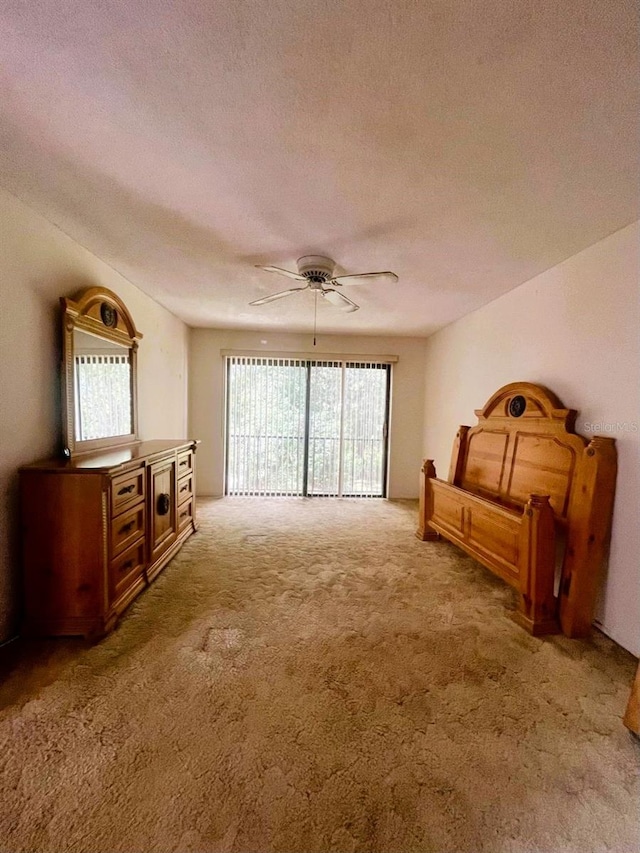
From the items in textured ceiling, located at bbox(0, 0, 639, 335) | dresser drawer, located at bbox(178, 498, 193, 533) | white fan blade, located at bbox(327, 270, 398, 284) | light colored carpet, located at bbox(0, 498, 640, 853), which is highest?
textured ceiling, located at bbox(0, 0, 639, 335)

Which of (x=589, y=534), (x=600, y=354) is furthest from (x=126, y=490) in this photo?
(x=600, y=354)

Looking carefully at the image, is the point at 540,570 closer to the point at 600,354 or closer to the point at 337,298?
the point at 600,354

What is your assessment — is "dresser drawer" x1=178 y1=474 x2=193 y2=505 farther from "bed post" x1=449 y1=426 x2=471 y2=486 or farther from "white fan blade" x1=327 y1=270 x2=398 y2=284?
"bed post" x1=449 y1=426 x2=471 y2=486

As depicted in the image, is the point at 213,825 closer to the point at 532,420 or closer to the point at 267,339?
the point at 532,420

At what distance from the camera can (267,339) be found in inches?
188

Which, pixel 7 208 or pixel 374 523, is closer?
pixel 7 208

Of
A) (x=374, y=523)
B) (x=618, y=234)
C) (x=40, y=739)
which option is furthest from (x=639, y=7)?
(x=374, y=523)

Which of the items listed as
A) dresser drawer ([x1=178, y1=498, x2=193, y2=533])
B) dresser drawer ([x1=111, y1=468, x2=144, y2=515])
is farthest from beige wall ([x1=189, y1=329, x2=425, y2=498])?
dresser drawer ([x1=111, y1=468, x2=144, y2=515])

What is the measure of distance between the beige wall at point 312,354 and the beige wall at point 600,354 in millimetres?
1854

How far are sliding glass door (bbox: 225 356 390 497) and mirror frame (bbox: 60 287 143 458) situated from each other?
6.40 feet

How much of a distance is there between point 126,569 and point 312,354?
3513 mm

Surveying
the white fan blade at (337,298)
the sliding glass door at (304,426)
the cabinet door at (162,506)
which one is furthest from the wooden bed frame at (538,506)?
the cabinet door at (162,506)

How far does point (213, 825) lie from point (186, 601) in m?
1.34

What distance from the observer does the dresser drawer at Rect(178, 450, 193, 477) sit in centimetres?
307
